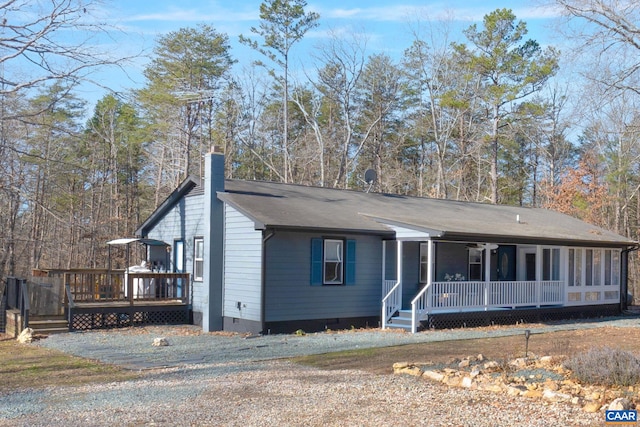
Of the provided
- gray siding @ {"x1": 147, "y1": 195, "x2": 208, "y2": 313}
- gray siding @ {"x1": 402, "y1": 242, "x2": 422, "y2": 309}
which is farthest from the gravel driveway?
gray siding @ {"x1": 402, "y1": 242, "x2": 422, "y2": 309}

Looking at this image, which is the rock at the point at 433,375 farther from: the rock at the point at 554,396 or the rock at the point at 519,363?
the rock at the point at 554,396

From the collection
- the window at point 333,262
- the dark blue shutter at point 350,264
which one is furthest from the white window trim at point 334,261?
the dark blue shutter at point 350,264

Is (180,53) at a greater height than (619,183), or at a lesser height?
greater

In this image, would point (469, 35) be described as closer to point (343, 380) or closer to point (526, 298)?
point (526, 298)

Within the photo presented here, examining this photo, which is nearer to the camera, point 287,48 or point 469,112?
point 287,48

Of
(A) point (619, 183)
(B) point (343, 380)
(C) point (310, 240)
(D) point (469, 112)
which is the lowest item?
(B) point (343, 380)

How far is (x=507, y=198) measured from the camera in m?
40.5

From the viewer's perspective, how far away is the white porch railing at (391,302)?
16719 mm

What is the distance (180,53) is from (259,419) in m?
28.5

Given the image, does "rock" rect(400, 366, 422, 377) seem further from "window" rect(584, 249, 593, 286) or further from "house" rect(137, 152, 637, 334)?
"window" rect(584, 249, 593, 286)

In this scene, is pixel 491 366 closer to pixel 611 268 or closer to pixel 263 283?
pixel 263 283

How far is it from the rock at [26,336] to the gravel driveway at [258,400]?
9.97 feet

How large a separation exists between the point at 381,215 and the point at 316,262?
2870 millimetres

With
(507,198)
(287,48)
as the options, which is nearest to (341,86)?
(287,48)
